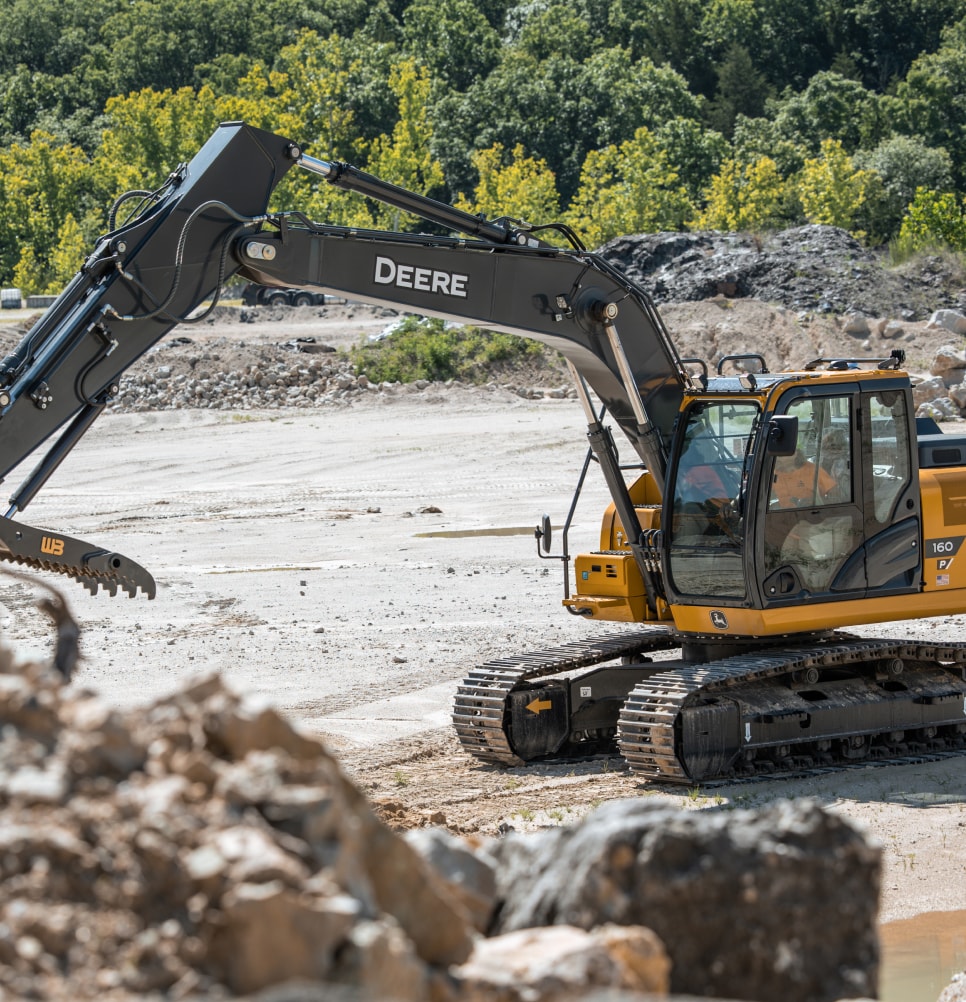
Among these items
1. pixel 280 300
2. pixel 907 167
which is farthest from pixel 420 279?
pixel 907 167

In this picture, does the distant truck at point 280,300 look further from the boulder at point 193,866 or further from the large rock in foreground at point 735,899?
the boulder at point 193,866

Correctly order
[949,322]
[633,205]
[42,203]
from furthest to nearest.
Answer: [42,203]
[633,205]
[949,322]

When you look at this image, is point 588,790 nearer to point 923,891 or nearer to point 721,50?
point 923,891

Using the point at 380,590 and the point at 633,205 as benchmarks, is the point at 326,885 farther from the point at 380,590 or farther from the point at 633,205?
the point at 633,205

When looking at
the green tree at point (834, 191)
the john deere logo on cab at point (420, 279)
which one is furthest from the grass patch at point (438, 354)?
the john deere logo on cab at point (420, 279)

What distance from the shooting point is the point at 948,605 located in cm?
1092

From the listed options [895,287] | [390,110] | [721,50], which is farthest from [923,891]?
[721,50]

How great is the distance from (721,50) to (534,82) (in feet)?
68.4

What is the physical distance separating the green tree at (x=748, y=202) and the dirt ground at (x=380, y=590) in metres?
26.6

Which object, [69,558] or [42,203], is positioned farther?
[42,203]

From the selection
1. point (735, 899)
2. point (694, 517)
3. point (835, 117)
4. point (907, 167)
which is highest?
point (835, 117)

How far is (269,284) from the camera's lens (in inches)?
361

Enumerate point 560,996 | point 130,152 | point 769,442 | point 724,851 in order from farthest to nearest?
point 130,152 < point 769,442 < point 724,851 < point 560,996

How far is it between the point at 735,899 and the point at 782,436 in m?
6.09
